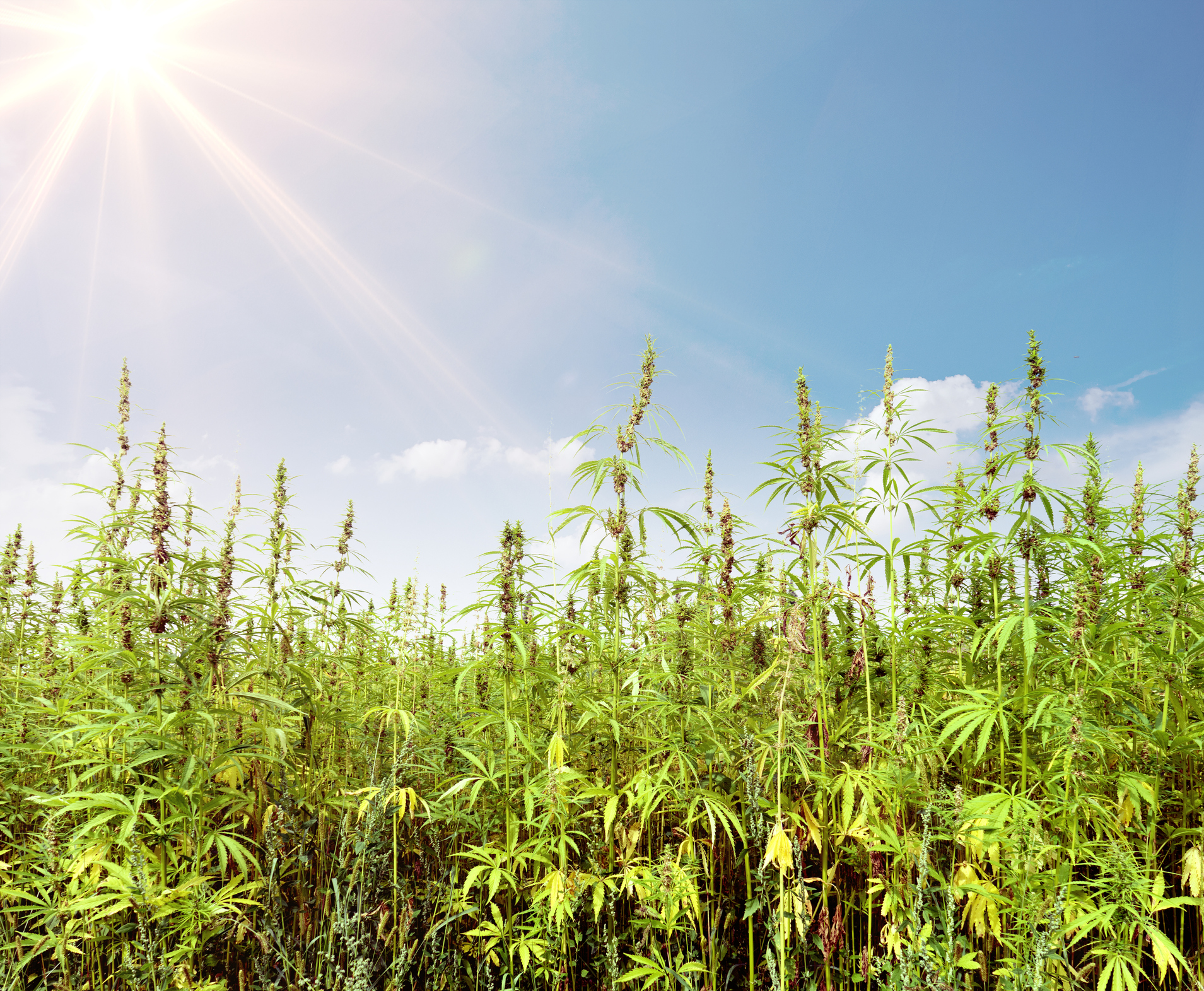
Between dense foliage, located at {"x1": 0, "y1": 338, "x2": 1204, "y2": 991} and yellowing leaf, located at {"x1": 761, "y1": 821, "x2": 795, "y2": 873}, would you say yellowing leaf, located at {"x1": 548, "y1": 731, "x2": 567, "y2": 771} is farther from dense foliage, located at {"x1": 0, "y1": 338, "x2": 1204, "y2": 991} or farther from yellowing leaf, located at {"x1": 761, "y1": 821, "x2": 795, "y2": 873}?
yellowing leaf, located at {"x1": 761, "y1": 821, "x2": 795, "y2": 873}

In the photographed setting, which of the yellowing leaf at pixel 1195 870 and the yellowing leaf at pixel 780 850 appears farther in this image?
the yellowing leaf at pixel 1195 870

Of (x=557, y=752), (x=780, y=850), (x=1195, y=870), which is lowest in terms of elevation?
(x=1195, y=870)

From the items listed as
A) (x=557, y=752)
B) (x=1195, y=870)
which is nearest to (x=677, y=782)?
(x=557, y=752)

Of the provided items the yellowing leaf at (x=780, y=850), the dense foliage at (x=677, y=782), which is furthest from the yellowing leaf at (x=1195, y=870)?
the yellowing leaf at (x=780, y=850)

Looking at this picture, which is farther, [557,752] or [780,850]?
[557,752]

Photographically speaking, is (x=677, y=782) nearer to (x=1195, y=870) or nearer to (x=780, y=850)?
(x=780, y=850)

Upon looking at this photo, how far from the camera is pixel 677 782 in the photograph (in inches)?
106

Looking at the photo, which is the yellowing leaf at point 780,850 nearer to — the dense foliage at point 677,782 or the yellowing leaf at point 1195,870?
the dense foliage at point 677,782

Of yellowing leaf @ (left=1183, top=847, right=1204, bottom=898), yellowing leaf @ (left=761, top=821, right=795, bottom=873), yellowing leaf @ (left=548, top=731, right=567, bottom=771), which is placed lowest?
yellowing leaf @ (left=1183, top=847, right=1204, bottom=898)

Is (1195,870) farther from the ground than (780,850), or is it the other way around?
(780,850)

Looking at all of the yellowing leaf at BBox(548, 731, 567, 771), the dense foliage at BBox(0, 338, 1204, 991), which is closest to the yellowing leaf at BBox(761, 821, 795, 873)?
the dense foliage at BBox(0, 338, 1204, 991)

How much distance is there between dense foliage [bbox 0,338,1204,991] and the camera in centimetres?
243

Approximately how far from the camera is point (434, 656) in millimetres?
5352

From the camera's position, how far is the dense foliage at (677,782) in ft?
7.98
